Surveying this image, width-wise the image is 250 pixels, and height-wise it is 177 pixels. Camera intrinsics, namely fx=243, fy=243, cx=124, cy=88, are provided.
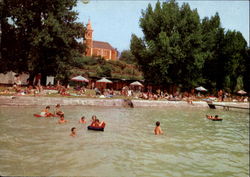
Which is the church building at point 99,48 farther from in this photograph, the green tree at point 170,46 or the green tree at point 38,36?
the green tree at point 38,36

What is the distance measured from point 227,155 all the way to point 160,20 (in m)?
37.4

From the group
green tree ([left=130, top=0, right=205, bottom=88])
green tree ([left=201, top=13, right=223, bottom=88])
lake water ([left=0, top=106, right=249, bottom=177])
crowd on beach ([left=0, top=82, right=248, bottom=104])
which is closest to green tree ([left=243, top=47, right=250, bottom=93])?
crowd on beach ([left=0, top=82, right=248, bottom=104])

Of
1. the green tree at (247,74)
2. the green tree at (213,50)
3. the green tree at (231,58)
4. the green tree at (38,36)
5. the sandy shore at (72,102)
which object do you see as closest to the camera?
the sandy shore at (72,102)

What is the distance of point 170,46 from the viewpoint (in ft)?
147

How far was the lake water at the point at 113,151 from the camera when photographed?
32.0ft

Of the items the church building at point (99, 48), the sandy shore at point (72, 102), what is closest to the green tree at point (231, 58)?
the sandy shore at point (72, 102)

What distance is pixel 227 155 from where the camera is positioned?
1383 cm

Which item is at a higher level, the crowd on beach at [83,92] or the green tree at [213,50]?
the green tree at [213,50]

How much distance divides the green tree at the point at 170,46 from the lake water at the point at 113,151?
26871mm

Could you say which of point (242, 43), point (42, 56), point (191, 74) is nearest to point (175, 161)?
point (42, 56)

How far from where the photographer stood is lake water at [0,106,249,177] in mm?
9766

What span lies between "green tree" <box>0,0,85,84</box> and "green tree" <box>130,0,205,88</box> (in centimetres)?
1581

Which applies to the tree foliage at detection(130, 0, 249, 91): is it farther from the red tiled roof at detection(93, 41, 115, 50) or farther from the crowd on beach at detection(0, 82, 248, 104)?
the red tiled roof at detection(93, 41, 115, 50)

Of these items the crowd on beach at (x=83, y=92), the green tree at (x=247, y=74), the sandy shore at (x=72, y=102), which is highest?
the green tree at (x=247, y=74)
